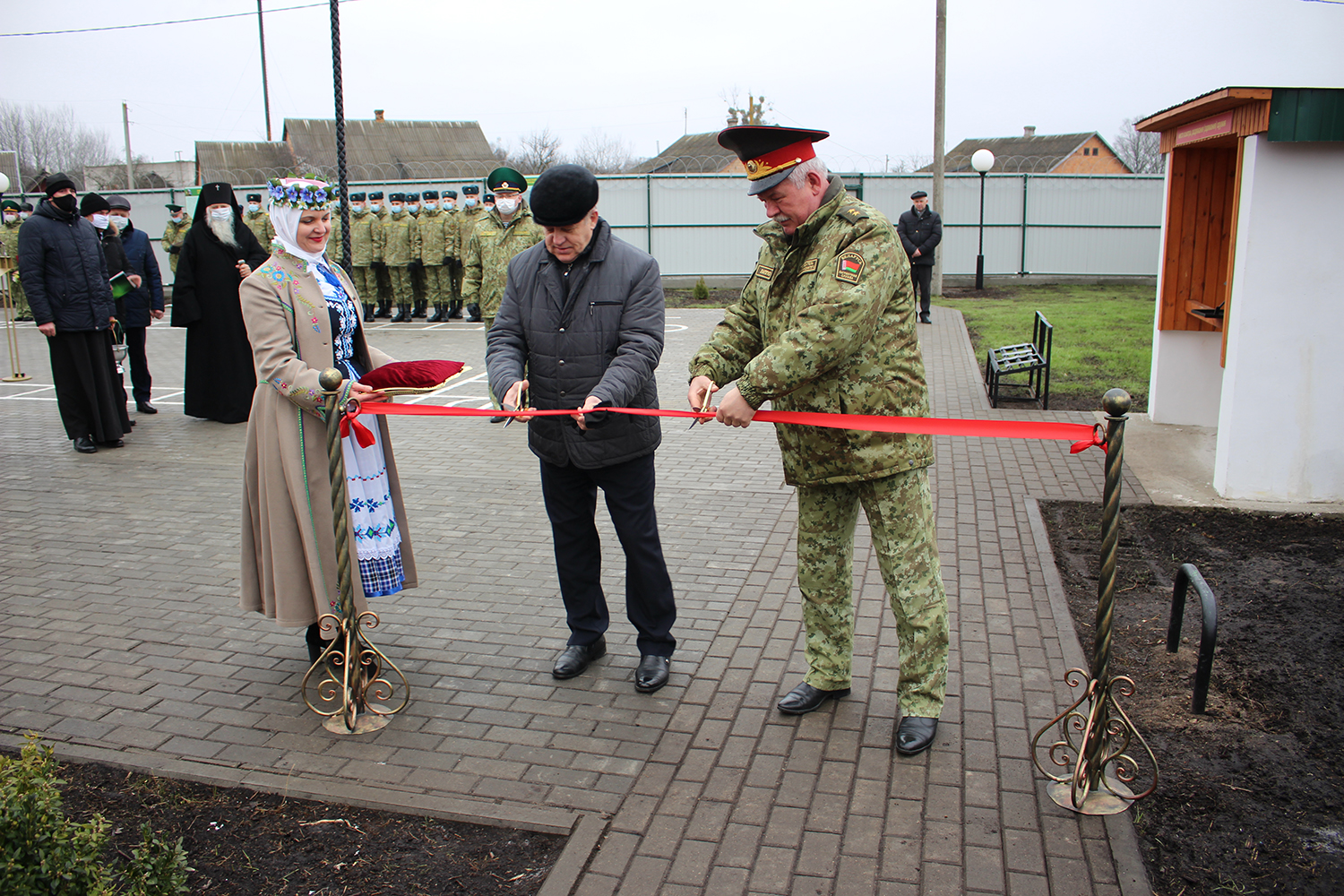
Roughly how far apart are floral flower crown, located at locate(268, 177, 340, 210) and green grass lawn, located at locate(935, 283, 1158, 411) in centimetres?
786

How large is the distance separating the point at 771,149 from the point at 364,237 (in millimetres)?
16163

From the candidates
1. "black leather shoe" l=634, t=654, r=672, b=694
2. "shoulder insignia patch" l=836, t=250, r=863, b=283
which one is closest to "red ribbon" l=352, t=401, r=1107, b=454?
"shoulder insignia patch" l=836, t=250, r=863, b=283

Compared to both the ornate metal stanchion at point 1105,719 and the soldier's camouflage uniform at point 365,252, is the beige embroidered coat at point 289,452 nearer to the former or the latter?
the ornate metal stanchion at point 1105,719

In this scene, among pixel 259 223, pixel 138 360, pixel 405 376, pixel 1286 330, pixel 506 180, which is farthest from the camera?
pixel 259 223

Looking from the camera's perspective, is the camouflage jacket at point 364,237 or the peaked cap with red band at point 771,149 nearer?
the peaked cap with red band at point 771,149

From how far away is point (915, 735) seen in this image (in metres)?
3.42

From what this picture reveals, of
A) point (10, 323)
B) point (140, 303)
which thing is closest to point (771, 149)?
point (140, 303)

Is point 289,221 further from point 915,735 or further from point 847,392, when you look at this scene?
point 915,735

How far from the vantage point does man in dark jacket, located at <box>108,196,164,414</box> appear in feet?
32.0

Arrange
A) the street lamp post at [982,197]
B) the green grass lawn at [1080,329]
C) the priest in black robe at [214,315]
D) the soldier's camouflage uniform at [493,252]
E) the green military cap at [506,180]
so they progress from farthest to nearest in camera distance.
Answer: the street lamp post at [982,197], the green grass lawn at [1080,329], the soldier's camouflage uniform at [493,252], the priest in black robe at [214,315], the green military cap at [506,180]

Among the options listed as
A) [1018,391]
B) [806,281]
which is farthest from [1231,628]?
[1018,391]

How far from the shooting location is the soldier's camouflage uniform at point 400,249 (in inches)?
691

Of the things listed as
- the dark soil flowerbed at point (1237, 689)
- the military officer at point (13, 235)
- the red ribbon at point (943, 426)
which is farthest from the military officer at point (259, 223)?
the red ribbon at point (943, 426)

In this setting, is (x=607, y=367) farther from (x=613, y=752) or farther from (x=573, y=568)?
(x=613, y=752)
